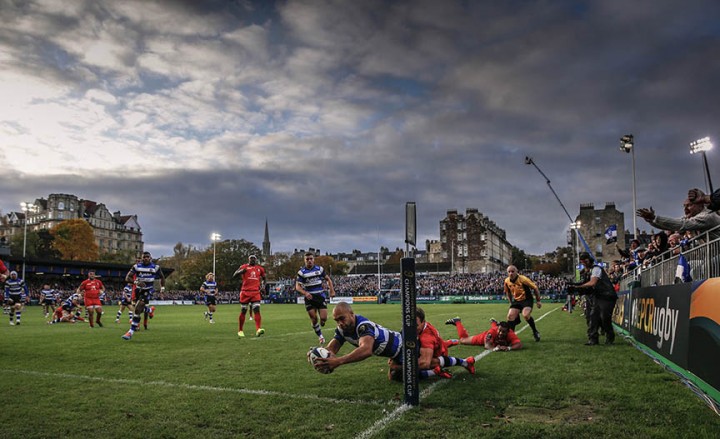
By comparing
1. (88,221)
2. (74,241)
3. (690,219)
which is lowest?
(690,219)

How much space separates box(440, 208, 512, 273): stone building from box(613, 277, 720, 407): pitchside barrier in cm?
10381

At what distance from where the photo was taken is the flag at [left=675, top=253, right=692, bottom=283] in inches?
320

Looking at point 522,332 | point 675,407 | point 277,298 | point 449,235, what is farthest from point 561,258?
point 675,407

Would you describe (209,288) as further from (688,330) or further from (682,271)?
(688,330)

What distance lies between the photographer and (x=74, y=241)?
300ft

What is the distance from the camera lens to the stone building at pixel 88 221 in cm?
12338

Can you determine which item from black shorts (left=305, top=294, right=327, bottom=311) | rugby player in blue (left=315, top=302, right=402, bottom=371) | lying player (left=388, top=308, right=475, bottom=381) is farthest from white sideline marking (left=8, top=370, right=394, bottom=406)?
black shorts (left=305, top=294, right=327, bottom=311)

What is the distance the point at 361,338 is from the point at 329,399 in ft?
2.84

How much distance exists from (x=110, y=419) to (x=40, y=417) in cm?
79

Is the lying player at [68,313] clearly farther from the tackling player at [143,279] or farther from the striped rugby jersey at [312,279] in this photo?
the striped rugby jersey at [312,279]

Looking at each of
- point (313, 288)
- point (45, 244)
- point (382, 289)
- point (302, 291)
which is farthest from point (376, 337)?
point (45, 244)

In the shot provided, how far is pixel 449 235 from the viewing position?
12144 centimetres

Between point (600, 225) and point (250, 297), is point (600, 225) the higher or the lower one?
the higher one

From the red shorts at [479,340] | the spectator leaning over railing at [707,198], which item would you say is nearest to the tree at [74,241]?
the red shorts at [479,340]
